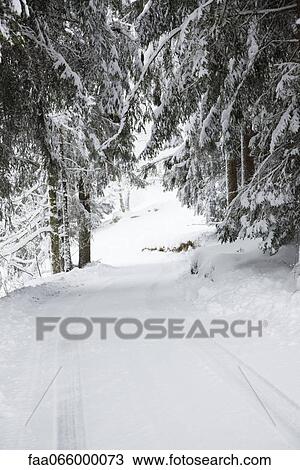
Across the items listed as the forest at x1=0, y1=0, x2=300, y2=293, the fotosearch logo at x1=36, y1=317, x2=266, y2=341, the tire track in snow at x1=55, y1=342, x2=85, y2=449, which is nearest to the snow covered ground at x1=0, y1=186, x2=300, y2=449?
the tire track in snow at x1=55, y1=342, x2=85, y2=449

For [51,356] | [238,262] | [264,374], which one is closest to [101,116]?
[238,262]

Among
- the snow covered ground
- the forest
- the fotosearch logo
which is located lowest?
the fotosearch logo

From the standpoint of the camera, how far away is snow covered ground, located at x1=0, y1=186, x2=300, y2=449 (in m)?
3.83

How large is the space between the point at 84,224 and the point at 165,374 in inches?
602

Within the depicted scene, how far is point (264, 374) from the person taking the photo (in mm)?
5215

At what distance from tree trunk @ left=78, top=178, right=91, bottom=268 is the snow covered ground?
8.90 metres

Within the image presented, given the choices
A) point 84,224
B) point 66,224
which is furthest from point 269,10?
point 84,224

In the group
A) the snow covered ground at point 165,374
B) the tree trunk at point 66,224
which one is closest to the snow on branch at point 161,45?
the snow covered ground at point 165,374

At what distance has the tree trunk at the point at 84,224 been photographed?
20047 mm

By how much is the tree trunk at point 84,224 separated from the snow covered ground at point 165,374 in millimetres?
8902

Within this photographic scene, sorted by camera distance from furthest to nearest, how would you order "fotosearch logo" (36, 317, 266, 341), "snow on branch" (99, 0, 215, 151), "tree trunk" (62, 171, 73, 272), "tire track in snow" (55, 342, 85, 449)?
"tree trunk" (62, 171, 73, 272) → "snow on branch" (99, 0, 215, 151) → "fotosearch logo" (36, 317, 266, 341) → "tire track in snow" (55, 342, 85, 449)

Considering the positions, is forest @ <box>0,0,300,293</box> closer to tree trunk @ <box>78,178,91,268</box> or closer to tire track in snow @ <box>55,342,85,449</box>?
tire track in snow @ <box>55,342,85,449</box>

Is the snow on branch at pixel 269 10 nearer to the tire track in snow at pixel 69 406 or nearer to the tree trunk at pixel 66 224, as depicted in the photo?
the tire track in snow at pixel 69 406
